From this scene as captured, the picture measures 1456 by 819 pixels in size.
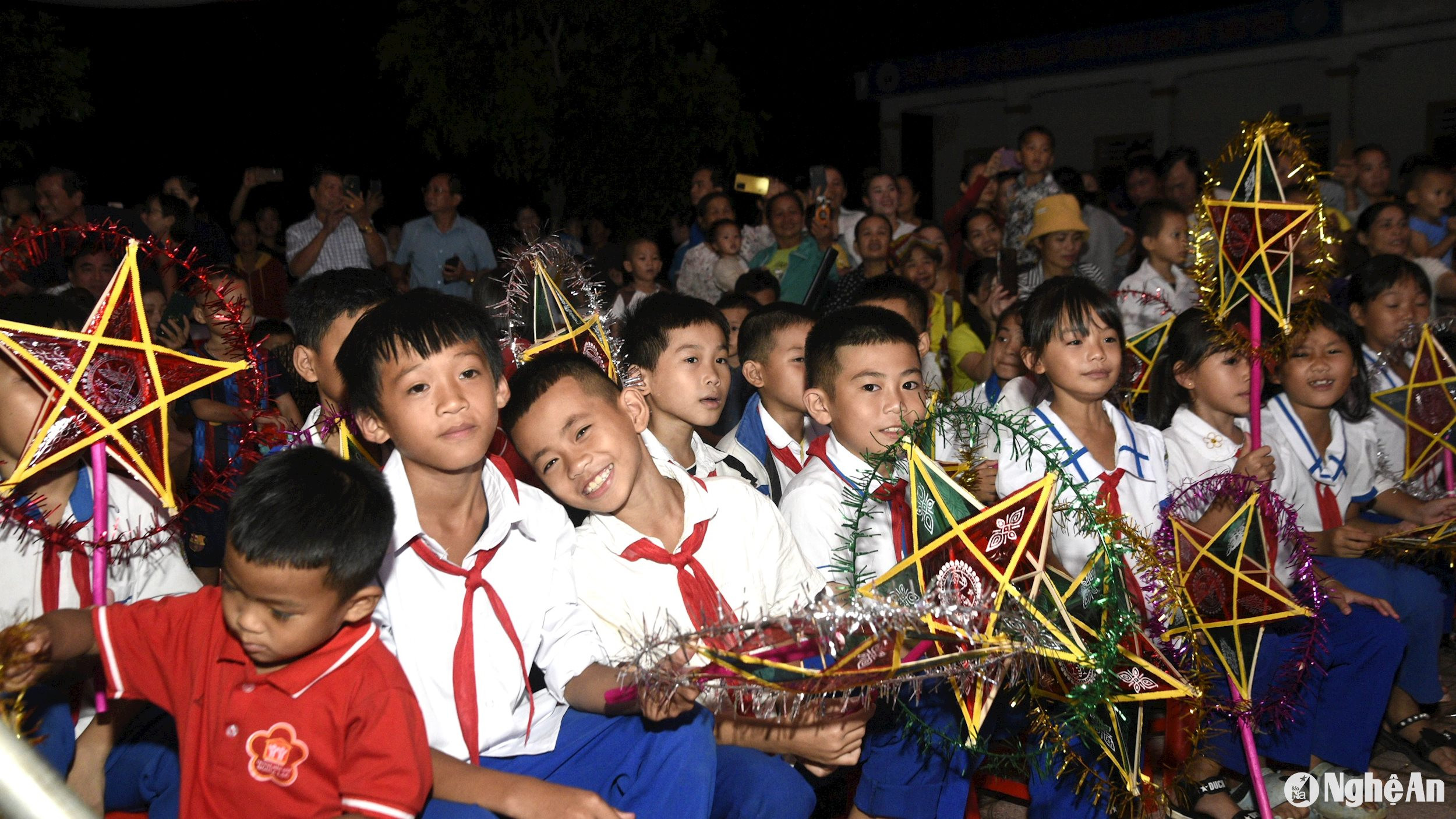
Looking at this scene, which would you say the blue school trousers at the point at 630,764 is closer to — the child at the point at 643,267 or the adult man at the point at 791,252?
the adult man at the point at 791,252

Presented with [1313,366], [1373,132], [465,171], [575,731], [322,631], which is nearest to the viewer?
[322,631]

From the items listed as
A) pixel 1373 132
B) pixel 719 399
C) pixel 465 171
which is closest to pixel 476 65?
pixel 465 171

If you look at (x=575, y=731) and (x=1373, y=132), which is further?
A: (x=1373, y=132)

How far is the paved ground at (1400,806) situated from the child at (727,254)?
10.6 ft

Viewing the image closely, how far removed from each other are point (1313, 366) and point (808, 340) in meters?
1.55

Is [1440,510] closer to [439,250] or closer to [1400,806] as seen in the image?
[1400,806]

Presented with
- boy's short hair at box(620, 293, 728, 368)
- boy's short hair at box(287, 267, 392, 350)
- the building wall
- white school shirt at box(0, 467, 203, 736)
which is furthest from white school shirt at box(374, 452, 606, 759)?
the building wall

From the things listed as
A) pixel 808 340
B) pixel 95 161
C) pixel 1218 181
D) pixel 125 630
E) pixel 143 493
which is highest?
pixel 95 161

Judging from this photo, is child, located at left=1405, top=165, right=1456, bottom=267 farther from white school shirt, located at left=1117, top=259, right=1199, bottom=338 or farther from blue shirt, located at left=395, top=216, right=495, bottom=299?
blue shirt, located at left=395, top=216, right=495, bottom=299

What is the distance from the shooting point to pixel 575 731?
2.01 m

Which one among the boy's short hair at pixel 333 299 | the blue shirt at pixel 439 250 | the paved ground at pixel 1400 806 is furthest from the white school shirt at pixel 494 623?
the blue shirt at pixel 439 250

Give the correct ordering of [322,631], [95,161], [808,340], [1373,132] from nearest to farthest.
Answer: [322,631] → [808,340] → [95,161] → [1373,132]

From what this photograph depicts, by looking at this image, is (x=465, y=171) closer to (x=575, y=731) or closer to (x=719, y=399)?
(x=719, y=399)

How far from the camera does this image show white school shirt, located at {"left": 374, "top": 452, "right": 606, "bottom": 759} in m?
1.90
